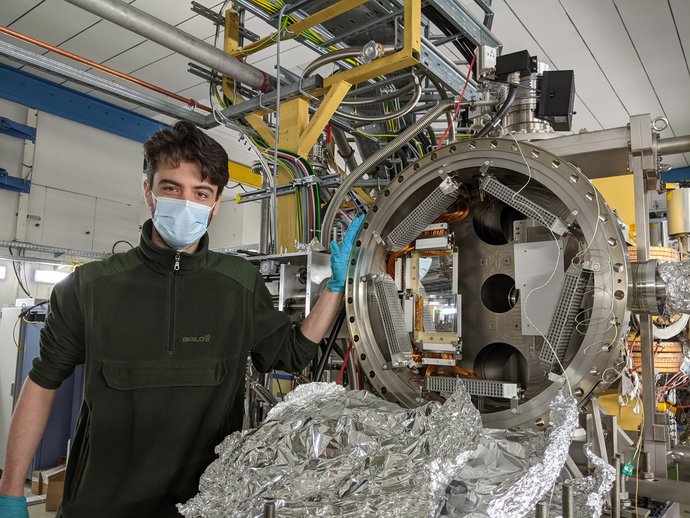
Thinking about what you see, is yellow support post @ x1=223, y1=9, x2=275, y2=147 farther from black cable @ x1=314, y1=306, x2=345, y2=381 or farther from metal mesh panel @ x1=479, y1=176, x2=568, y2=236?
metal mesh panel @ x1=479, y1=176, x2=568, y2=236

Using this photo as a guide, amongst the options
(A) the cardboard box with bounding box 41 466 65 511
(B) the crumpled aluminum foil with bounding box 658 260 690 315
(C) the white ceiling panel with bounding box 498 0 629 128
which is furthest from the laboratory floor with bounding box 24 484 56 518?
(C) the white ceiling panel with bounding box 498 0 629 128

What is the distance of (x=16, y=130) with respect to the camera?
13.6ft

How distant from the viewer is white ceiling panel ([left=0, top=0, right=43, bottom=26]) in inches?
132

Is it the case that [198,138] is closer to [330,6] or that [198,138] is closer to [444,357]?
[330,6]

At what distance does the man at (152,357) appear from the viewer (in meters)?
1.22

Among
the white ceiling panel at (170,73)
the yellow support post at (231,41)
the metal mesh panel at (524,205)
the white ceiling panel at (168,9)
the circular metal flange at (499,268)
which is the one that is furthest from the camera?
the white ceiling panel at (170,73)

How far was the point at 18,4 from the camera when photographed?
11.1ft

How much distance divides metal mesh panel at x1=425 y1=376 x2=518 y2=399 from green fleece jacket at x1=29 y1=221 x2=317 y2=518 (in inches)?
19.5

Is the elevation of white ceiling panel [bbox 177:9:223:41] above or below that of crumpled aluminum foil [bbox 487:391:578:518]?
above

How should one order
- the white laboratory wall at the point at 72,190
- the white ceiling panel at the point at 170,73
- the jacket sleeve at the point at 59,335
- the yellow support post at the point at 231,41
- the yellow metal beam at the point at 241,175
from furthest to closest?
1. the yellow metal beam at the point at 241,175
2. the white laboratory wall at the point at 72,190
3. the white ceiling panel at the point at 170,73
4. the yellow support post at the point at 231,41
5. the jacket sleeve at the point at 59,335

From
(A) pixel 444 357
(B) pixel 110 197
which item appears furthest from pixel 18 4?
(A) pixel 444 357

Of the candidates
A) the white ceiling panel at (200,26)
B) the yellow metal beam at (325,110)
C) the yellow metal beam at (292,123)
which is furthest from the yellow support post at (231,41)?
the white ceiling panel at (200,26)

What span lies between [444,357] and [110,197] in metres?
4.41

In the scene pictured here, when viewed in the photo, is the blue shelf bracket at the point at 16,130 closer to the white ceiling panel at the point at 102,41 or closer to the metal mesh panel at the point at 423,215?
the white ceiling panel at the point at 102,41
